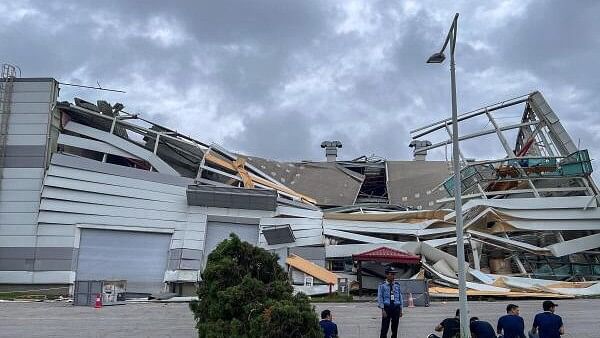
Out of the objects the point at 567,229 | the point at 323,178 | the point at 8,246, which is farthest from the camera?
the point at 323,178

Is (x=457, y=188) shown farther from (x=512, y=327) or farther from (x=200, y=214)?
(x=200, y=214)

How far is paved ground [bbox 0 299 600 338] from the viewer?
16.7m

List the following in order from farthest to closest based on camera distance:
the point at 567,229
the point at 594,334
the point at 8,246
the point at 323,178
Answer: the point at 323,178 < the point at 567,229 < the point at 8,246 < the point at 594,334

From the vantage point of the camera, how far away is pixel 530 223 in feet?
136

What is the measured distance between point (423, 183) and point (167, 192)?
29.0 m

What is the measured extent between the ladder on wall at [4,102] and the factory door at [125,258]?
25.2 feet

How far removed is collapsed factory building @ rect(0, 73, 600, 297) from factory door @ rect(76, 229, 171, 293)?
0.23ft

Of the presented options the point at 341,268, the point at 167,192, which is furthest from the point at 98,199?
the point at 341,268

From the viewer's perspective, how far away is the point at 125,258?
3922 cm

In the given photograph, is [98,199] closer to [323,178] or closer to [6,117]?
[6,117]

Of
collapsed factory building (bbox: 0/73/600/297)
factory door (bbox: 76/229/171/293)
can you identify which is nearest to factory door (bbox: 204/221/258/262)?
collapsed factory building (bbox: 0/73/600/297)

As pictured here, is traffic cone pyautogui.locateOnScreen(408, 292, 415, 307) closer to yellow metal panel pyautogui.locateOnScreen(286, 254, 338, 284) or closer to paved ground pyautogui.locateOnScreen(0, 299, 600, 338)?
paved ground pyautogui.locateOnScreen(0, 299, 600, 338)

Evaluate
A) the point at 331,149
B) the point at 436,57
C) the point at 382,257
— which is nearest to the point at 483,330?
the point at 436,57

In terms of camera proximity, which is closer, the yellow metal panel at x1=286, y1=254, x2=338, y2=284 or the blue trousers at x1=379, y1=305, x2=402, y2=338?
the blue trousers at x1=379, y1=305, x2=402, y2=338
